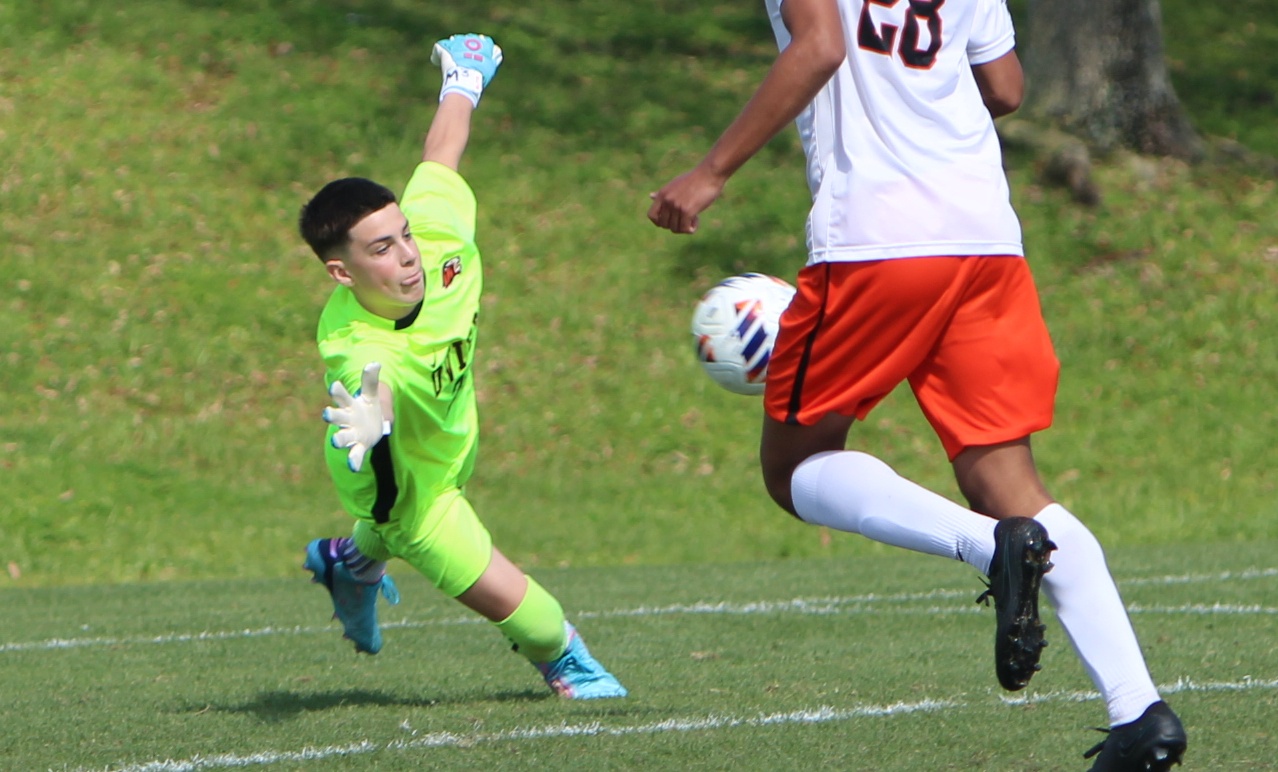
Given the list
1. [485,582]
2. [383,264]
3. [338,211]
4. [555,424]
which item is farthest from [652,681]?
[555,424]

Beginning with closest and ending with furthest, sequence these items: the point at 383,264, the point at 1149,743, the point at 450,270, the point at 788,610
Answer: the point at 1149,743
the point at 383,264
the point at 450,270
the point at 788,610

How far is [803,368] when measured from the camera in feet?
11.7

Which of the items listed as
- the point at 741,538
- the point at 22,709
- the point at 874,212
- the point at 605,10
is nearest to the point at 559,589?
the point at 741,538

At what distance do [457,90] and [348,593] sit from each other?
167cm

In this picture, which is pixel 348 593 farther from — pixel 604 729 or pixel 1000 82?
pixel 1000 82

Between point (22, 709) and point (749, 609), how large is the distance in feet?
10.9

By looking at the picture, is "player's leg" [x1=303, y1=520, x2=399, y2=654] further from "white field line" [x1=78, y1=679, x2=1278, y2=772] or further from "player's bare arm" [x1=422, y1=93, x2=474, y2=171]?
"player's bare arm" [x1=422, y1=93, x2=474, y2=171]

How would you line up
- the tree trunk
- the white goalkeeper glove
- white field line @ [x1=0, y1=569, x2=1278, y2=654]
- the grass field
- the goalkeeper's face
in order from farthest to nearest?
1. the tree trunk
2. white field line @ [x1=0, y1=569, x2=1278, y2=654]
3. the grass field
4. the goalkeeper's face
5. the white goalkeeper glove

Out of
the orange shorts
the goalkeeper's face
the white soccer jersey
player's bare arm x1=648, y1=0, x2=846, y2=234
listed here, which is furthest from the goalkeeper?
the white soccer jersey

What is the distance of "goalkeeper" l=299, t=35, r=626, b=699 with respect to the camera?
4.62 m

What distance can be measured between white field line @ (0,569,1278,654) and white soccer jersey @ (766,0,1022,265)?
3.65 metres

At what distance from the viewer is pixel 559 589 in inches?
342

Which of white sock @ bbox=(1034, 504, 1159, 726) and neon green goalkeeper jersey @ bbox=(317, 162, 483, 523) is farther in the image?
neon green goalkeeper jersey @ bbox=(317, 162, 483, 523)

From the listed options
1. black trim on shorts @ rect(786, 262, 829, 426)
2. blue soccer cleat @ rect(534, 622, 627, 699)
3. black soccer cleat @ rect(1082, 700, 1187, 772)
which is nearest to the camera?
black soccer cleat @ rect(1082, 700, 1187, 772)
